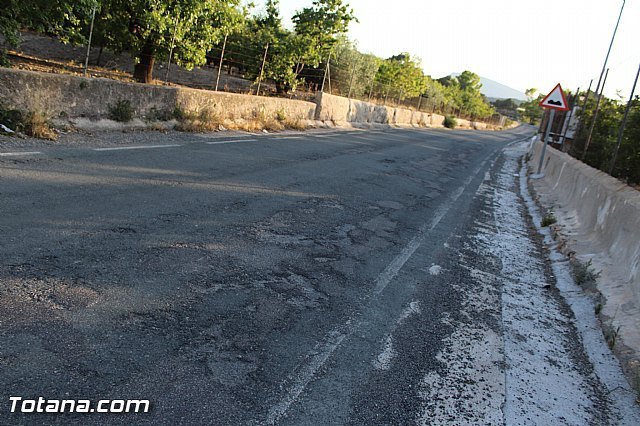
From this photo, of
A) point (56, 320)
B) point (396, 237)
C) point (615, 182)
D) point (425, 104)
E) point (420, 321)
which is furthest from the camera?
point (425, 104)

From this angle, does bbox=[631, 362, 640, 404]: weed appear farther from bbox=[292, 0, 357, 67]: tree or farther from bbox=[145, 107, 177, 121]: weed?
A: bbox=[292, 0, 357, 67]: tree

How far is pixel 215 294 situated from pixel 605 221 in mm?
5446

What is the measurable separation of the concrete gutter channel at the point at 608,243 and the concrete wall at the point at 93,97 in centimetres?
894

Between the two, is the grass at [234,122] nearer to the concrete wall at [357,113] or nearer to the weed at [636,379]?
the concrete wall at [357,113]

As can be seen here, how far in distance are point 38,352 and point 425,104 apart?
165ft

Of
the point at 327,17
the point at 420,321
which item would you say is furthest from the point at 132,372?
the point at 327,17

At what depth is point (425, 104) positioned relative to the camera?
1976 inches

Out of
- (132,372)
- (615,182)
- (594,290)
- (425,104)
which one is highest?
(425,104)

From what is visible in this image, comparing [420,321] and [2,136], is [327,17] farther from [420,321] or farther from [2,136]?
[420,321]

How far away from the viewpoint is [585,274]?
5656 millimetres

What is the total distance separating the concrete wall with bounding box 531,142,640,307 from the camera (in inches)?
207

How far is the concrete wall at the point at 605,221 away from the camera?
5.26m

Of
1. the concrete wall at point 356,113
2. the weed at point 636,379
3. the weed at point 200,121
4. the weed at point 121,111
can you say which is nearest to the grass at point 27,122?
the weed at point 121,111

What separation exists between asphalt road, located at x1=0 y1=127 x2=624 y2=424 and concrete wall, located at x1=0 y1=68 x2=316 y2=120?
1427 millimetres
